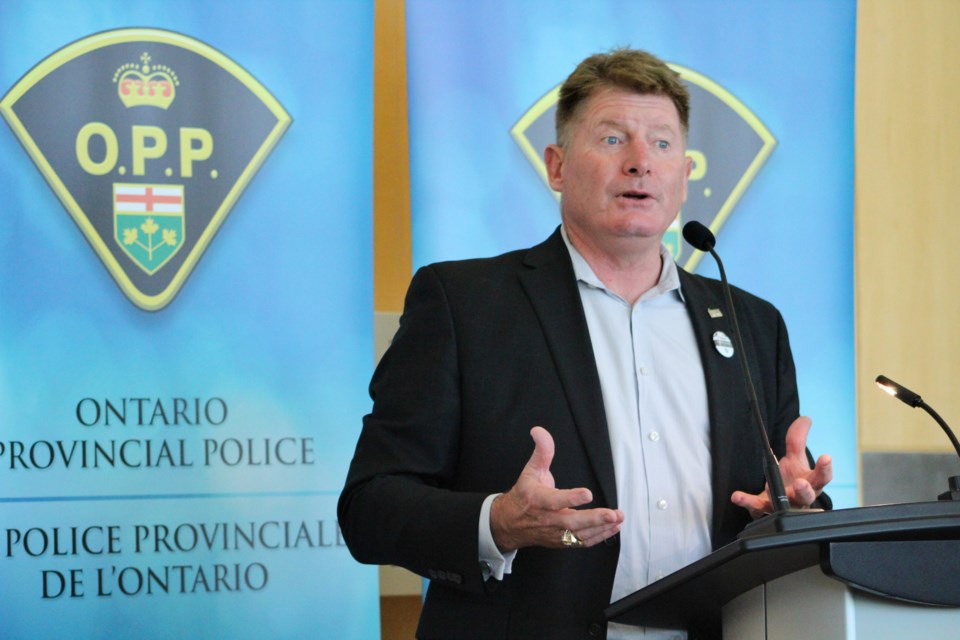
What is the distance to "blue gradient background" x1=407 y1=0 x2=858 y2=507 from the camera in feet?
11.6

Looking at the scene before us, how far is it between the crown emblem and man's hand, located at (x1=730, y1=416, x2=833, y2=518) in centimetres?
206

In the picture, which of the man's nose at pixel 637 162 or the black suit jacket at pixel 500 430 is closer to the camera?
the black suit jacket at pixel 500 430

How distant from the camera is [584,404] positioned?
2.23m

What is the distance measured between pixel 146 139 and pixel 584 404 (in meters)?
1.72

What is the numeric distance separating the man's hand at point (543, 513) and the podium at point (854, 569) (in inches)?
4.6

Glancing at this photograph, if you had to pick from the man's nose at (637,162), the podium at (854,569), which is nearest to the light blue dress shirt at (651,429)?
the man's nose at (637,162)

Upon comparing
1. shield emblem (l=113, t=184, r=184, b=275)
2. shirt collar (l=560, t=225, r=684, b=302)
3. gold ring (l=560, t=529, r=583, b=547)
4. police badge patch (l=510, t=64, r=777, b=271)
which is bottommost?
gold ring (l=560, t=529, r=583, b=547)

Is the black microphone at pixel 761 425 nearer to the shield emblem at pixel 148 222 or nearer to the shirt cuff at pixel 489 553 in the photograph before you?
the shirt cuff at pixel 489 553

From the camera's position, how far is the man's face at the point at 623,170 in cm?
246

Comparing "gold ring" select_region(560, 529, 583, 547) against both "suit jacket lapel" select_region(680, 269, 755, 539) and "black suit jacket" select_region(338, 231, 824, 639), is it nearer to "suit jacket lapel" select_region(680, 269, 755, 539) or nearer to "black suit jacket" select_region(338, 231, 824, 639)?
"black suit jacket" select_region(338, 231, 824, 639)

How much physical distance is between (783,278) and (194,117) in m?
1.94

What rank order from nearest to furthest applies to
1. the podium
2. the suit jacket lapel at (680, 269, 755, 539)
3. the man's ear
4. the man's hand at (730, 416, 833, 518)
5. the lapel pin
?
the podium
the man's hand at (730, 416, 833, 518)
the suit jacket lapel at (680, 269, 755, 539)
the lapel pin
the man's ear

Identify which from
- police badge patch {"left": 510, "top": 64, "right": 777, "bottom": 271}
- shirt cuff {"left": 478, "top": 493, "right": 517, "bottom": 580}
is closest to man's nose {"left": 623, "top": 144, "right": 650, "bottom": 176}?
shirt cuff {"left": 478, "top": 493, "right": 517, "bottom": 580}

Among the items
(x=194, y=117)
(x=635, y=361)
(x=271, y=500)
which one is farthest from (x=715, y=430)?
(x=194, y=117)
